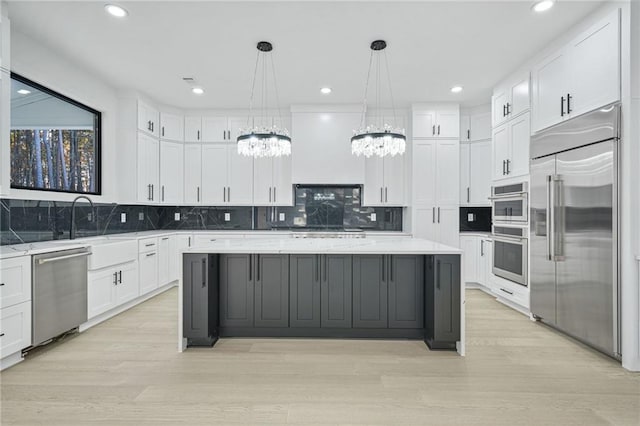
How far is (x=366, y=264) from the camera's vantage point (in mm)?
3012

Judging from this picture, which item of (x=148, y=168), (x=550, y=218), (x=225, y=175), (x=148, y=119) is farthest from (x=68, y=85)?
(x=550, y=218)

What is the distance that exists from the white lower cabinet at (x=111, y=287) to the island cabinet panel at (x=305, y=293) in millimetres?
2105

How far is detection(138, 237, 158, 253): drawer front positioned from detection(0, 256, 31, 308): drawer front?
157 centimetres

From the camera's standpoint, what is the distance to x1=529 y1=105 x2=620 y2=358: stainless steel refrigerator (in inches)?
98.8

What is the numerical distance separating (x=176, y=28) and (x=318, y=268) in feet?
8.65

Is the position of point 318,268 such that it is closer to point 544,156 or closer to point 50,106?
point 544,156

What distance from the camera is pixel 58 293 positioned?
9.33 feet

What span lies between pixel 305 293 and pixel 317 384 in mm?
915

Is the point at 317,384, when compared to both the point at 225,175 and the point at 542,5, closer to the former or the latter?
the point at 542,5

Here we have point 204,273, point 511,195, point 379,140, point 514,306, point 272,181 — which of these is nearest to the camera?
point 204,273

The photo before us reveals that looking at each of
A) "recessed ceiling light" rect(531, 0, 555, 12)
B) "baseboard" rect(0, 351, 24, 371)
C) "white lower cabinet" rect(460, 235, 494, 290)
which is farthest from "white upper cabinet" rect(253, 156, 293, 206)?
"recessed ceiling light" rect(531, 0, 555, 12)

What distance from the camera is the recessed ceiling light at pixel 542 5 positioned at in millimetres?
2625

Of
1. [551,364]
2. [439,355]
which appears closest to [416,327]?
[439,355]

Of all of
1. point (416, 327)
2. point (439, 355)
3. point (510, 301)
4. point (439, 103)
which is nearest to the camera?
point (439, 355)
